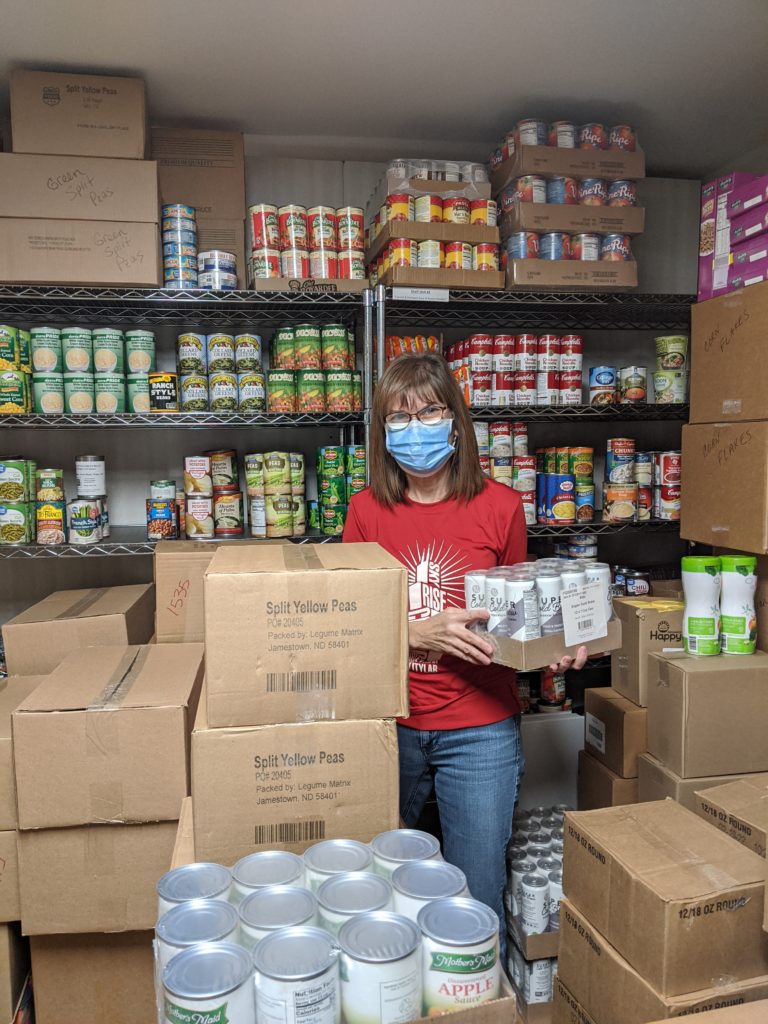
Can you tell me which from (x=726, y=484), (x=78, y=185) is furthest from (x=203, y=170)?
(x=726, y=484)

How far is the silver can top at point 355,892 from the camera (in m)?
0.83

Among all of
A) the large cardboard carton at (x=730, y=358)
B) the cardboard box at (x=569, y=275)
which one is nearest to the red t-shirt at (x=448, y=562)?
the large cardboard carton at (x=730, y=358)

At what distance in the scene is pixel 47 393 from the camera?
7.76ft

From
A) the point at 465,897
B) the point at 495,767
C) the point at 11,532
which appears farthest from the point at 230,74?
the point at 465,897

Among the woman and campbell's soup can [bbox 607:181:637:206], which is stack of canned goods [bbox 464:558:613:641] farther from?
campbell's soup can [bbox 607:181:637:206]

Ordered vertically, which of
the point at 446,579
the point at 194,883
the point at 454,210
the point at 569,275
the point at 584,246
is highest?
the point at 454,210

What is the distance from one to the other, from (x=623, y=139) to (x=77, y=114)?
1771 millimetres

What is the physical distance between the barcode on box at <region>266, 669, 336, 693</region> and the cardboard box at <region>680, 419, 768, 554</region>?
125 cm

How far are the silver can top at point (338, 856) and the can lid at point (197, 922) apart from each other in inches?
5.1

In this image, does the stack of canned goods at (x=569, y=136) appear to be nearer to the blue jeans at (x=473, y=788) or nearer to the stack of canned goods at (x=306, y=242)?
the stack of canned goods at (x=306, y=242)

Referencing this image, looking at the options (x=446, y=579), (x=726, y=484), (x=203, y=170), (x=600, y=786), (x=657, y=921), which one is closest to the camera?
(x=657, y=921)

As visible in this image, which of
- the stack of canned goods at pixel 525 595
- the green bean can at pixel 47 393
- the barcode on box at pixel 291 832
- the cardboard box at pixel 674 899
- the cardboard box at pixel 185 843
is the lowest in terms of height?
the cardboard box at pixel 674 899

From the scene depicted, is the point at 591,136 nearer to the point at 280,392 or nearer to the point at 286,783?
the point at 280,392

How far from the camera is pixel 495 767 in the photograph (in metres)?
1.53
